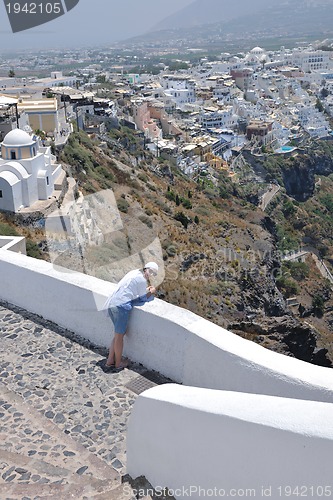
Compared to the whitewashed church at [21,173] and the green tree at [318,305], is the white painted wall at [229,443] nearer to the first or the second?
the whitewashed church at [21,173]

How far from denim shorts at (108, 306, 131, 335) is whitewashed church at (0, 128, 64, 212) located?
11.3 meters

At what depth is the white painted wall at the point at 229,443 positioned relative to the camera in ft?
6.86

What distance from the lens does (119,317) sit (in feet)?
12.0

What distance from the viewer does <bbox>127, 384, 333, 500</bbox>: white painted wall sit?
2.09m

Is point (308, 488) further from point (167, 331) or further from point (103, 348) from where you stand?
point (103, 348)

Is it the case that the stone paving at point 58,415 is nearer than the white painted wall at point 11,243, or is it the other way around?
the stone paving at point 58,415

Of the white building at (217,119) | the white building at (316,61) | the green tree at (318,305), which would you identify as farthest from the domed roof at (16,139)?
the white building at (316,61)

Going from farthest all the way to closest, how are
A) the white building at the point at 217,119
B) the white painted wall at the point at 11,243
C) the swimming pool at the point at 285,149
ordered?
the white building at the point at 217,119 < the swimming pool at the point at 285,149 < the white painted wall at the point at 11,243

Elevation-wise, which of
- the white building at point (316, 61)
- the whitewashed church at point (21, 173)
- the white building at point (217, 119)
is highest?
the whitewashed church at point (21, 173)

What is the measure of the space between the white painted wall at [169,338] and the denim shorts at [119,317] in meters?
0.06

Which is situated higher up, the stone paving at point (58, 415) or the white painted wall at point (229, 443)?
the white painted wall at point (229, 443)

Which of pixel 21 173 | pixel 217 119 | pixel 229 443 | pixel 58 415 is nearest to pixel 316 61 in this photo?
pixel 217 119

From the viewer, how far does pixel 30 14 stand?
22.1 feet

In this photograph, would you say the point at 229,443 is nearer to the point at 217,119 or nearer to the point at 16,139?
the point at 16,139
